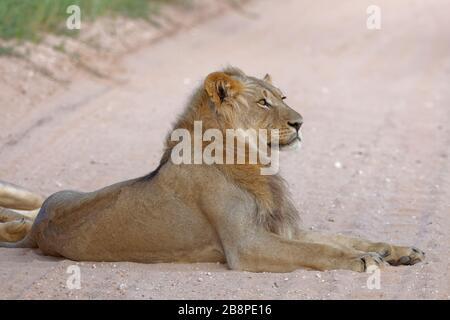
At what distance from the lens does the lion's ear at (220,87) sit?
596cm

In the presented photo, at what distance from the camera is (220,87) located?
19.7 ft

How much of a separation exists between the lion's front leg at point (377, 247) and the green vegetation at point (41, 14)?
5747mm

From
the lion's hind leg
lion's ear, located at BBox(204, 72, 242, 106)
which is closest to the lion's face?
lion's ear, located at BBox(204, 72, 242, 106)

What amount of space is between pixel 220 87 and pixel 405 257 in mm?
1352

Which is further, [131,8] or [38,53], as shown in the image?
[131,8]

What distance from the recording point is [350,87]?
1179 centimetres

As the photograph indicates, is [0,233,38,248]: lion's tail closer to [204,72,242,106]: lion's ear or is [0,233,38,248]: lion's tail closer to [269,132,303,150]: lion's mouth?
[204,72,242,106]: lion's ear

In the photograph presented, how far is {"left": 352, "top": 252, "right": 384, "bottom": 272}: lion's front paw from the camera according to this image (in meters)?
5.70

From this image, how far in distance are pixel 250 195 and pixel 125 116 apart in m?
4.41

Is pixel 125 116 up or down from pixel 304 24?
down

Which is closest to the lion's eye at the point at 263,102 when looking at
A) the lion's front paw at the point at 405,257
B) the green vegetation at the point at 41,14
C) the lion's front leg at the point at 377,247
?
the lion's front leg at the point at 377,247

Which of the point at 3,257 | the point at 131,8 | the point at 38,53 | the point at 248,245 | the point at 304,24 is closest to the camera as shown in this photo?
the point at 248,245
